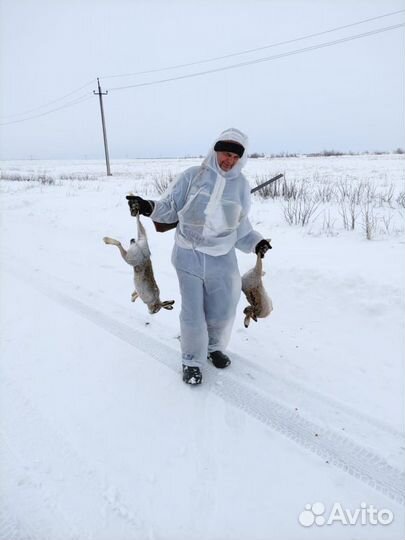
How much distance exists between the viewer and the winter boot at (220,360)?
9.36 feet

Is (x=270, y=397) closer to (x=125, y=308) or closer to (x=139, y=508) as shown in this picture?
(x=139, y=508)

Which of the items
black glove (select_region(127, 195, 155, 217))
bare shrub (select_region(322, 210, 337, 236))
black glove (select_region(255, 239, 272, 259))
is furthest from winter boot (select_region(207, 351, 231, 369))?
bare shrub (select_region(322, 210, 337, 236))

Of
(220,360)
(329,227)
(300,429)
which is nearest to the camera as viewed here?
(300,429)

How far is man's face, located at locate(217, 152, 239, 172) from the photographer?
2.34 meters

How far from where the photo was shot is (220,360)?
2.85 m

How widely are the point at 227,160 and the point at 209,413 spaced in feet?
5.28

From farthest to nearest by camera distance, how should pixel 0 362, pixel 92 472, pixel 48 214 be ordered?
pixel 48 214 → pixel 0 362 → pixel 92 472

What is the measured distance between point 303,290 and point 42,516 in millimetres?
3048

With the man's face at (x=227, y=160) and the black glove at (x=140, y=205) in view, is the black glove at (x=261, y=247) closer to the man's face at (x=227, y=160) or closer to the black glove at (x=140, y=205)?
the man's face at (x=227, y=160)

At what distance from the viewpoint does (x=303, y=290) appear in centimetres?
401

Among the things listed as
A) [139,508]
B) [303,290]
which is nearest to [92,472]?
[139,508]

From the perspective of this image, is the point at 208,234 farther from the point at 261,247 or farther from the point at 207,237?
the point at 261,247

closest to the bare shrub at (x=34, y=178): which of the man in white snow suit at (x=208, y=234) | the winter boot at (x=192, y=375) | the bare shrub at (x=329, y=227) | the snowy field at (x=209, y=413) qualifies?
the bare shrub at (x=329, y=227)

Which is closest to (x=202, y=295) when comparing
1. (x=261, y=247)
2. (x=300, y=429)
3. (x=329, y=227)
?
(x=261, y=247)
